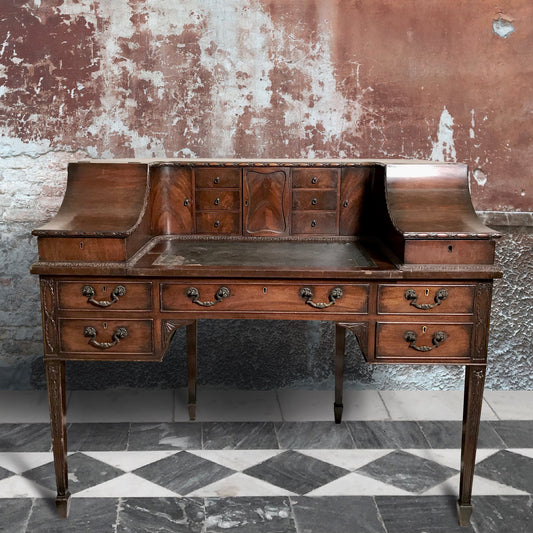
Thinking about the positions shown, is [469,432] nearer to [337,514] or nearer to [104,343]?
[337,514]

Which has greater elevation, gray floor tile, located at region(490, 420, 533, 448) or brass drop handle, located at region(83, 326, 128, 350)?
brass drop handle, located at region(83, 326, 128, 350)

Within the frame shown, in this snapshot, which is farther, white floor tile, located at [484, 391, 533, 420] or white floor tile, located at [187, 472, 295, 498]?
white floor tile, located at [484, 391, 533, 420]

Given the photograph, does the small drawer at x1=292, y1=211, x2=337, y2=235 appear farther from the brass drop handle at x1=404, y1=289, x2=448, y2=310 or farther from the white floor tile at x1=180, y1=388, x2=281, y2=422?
the white floor tile at x1=180, y1=388, x2=281, y2=422

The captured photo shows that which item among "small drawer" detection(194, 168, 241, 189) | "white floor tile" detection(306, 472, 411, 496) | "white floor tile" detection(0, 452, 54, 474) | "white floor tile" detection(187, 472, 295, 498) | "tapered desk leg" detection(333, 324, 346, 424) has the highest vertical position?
"small drawer" detection(194, 168, 241, 189)

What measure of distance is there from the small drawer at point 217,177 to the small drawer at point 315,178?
258 millimetres

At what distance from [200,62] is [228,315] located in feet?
5.49

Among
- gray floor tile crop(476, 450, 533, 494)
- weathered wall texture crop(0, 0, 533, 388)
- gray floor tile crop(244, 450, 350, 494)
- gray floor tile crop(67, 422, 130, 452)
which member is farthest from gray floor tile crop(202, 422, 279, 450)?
weathered wall texture crop(0, 0, 533, 388)

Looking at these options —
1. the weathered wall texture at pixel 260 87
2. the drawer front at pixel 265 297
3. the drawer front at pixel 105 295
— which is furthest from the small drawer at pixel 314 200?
the drawer front at pixel 105 295

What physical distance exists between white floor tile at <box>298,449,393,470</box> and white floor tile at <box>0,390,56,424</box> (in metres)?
1.41

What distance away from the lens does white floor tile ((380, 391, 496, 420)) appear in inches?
154

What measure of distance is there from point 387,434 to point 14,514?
1.78 meters

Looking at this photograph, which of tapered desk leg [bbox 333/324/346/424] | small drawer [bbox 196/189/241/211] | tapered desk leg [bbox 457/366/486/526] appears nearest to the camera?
tapered desk leg [bbox 457/366/486/526]

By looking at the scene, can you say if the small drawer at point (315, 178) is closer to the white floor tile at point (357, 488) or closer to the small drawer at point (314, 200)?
the small drawer at point (314, 200)

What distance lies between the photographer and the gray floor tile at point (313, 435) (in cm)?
355
